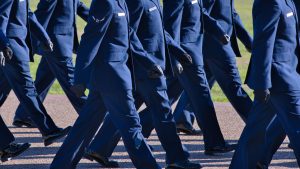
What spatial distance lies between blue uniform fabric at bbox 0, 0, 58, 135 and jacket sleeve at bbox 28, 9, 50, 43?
0.15 meters

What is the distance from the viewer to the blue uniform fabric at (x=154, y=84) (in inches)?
354

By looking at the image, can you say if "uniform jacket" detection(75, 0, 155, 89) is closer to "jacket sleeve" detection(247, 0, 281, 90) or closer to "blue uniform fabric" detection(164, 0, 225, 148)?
"jacket sleeve" detection(247, 0, 281, 90)

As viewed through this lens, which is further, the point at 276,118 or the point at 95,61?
the point at 276,118

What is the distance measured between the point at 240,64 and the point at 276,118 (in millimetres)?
7962

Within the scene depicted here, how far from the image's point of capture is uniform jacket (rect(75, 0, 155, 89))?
822 cm

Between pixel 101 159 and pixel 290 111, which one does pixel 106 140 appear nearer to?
pixel 101 159

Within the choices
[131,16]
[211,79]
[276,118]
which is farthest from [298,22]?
[211,79]

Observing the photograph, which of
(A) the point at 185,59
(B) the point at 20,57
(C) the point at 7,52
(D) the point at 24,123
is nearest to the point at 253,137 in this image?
(A) the point at 185,59

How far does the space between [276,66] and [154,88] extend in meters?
1.20

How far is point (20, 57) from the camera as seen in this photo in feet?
32.5

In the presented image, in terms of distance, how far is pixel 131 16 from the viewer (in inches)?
354

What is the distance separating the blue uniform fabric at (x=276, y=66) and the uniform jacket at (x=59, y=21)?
2916mm

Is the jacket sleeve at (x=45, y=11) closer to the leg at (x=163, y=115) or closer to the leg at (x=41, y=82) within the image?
the leg at (x=41, y=82)

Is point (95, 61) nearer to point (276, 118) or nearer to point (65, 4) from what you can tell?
point (276, 118)
